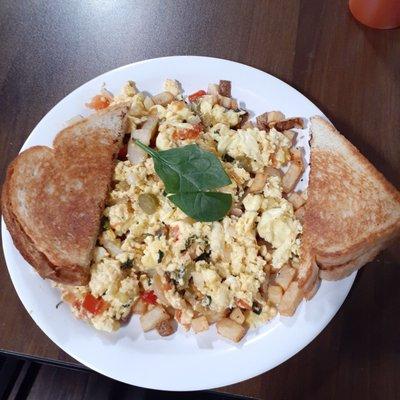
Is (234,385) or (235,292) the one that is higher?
(235,292)

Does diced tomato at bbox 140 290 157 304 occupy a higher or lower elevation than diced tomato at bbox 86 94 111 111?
lower

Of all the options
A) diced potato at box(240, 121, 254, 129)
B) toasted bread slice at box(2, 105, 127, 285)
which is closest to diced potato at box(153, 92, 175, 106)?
toasted bread slice at box(2, 105, 127, 285)

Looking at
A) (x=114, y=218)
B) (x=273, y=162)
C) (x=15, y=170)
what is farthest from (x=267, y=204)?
(x=15, y=170)

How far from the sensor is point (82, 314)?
1.65 metres

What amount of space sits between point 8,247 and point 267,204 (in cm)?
95

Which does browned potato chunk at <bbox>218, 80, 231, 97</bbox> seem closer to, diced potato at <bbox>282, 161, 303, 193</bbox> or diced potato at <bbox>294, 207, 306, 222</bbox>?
diced potato at <bbox>282, 161, 303, 193</bbox>

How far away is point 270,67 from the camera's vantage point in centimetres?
217

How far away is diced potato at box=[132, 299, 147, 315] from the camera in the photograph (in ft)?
5.48

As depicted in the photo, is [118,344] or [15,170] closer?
[118,344]

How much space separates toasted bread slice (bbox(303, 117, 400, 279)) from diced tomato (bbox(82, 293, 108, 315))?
728 mm

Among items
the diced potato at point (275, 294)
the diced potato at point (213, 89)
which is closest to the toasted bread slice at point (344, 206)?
the diced potato at point (275, 294)

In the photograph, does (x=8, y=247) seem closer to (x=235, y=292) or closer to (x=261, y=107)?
(x=235, y=292)

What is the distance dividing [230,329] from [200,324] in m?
0.10

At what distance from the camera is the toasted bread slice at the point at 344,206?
1.65 meters
